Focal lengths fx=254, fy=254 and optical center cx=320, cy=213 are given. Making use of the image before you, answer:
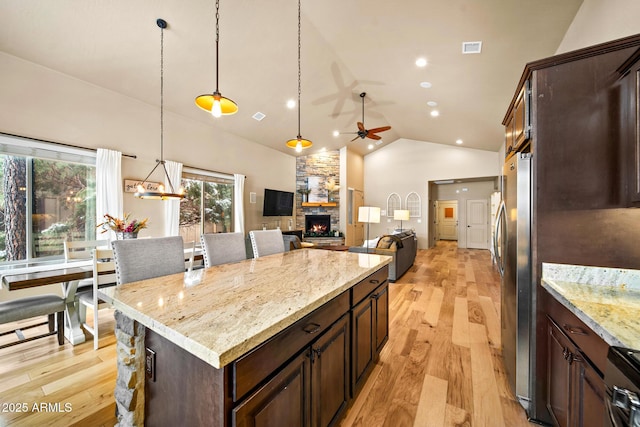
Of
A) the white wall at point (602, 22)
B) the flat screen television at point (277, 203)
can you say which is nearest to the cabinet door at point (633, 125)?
the white wall at point (602, 22)

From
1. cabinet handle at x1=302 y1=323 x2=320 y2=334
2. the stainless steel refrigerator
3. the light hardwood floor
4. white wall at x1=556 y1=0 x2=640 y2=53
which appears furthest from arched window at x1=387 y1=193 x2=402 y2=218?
cabinet handle at x1=302 y1=323 x2=320 y2=334

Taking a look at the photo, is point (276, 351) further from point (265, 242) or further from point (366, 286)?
point (265, 242)

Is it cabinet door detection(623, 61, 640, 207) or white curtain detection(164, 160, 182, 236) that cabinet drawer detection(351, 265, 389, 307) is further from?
white curtain detection(164, 160, 182, 236)

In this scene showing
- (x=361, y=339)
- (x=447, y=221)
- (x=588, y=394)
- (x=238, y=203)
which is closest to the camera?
(x=588, y=394)

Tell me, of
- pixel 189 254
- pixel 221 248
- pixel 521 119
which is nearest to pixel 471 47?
pixel 521 119

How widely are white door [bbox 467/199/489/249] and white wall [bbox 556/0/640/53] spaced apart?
25.5 ft

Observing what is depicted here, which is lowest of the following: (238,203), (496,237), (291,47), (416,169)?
(496,237)

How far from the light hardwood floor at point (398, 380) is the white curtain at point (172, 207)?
174cm

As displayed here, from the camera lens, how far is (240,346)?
2.59ft

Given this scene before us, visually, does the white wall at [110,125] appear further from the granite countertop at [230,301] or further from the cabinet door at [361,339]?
the cabinet door at [361,339]

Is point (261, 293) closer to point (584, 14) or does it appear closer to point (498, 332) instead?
point (498, 332)

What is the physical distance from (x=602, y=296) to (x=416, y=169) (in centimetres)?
835

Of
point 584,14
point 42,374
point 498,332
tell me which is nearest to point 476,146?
point 584,14

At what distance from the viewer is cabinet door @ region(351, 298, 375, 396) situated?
165 cm
